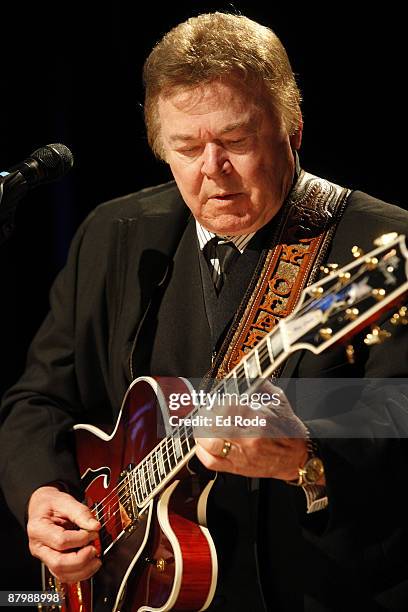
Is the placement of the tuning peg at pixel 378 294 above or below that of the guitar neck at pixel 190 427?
above

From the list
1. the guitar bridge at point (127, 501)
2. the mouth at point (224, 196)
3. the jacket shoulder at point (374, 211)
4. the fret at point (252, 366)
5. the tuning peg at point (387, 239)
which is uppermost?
the tuning peg at point (387, 239)

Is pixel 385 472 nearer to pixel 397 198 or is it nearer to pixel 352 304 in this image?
pixel 352 304

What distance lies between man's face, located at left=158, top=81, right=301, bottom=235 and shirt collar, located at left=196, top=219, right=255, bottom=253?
0.15ft

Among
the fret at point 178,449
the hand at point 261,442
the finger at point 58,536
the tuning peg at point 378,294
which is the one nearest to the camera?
the tuning peg at point 378,294

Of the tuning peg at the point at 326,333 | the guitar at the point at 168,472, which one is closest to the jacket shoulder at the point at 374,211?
the guitar at the point at 168,472

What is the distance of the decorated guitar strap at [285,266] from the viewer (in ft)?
6.81

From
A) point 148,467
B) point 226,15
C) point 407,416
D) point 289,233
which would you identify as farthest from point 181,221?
point 407,416

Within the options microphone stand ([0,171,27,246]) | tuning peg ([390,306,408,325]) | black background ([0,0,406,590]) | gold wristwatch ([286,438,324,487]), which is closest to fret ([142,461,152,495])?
gold wristwatch ([286,438,324,487])

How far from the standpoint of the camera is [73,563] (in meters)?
2.18

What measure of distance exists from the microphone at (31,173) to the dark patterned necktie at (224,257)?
0.47 m

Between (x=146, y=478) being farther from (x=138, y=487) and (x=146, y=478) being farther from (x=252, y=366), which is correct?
(x=252, y=366)

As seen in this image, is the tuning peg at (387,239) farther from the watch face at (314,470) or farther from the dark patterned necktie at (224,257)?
the dark patterned necktie at (224,257)

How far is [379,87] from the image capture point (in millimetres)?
2506

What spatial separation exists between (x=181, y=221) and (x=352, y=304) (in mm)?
858
